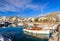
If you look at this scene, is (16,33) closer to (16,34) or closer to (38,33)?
(16,34)

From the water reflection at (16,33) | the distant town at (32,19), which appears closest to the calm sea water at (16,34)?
the water reflection at (16,33)

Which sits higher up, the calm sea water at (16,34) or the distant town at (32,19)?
the distant town at (32,19)

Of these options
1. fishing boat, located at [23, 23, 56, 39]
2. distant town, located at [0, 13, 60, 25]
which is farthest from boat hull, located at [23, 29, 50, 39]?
distant town, located at [0, 13, 60, 25]

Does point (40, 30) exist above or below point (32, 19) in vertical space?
below

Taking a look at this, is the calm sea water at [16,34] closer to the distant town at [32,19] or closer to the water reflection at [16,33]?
the water reflection at [16,33]

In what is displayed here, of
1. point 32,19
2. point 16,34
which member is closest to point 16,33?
point 16,34

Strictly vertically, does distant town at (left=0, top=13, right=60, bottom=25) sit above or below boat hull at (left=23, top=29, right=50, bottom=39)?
above

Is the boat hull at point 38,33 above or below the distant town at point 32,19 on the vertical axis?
below

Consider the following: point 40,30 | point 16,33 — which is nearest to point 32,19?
point 40,30

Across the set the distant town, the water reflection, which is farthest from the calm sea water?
the distant town

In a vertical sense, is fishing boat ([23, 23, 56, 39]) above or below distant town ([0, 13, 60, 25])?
below

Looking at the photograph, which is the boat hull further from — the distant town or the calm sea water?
the distant town

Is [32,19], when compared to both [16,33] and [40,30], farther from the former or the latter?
[16,33]

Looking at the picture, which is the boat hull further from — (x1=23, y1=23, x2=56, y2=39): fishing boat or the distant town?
the distant town
